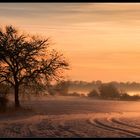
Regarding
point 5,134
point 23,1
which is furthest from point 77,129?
point 23,1

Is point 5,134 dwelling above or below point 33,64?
below

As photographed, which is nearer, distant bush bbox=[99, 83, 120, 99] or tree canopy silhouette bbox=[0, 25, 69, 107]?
tree canopy silhouette bbox=[0, 25, 69, 107]

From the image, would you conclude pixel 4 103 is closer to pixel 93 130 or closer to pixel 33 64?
pixel 33 64

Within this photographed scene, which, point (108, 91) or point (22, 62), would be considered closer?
point (22, 62)

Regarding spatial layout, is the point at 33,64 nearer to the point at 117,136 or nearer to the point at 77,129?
the point at 77,129

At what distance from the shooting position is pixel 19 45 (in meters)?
40.5

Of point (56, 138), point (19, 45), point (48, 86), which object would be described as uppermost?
point (19, 45)

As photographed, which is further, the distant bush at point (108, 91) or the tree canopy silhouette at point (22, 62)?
the distant bush at point (108, 91)

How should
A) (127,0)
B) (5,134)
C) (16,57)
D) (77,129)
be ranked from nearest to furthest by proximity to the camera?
(127,0) < (5,134) < (77,129) < (16,57)

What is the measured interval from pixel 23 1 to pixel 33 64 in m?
24.9

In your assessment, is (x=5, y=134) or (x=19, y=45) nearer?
(x=5, y=134)

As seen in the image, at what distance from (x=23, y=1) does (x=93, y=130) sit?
9.41m

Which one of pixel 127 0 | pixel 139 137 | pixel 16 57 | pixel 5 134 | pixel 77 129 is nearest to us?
pixel 127 0

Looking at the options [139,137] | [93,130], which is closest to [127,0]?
[139,137]
